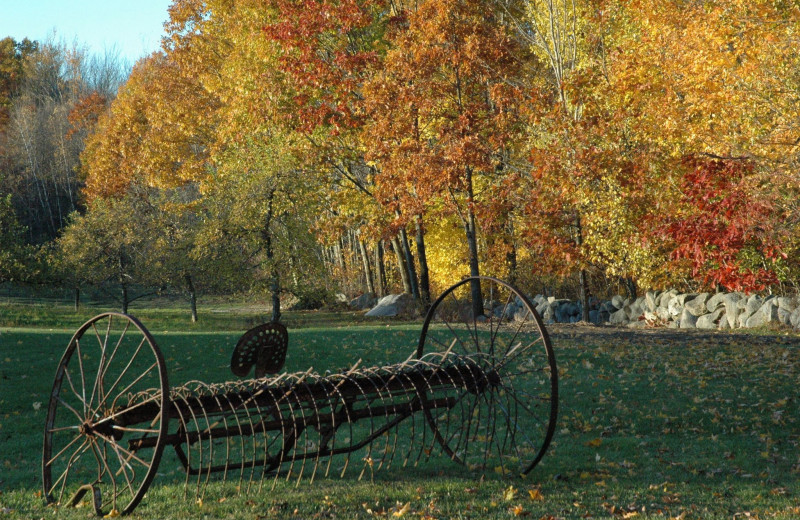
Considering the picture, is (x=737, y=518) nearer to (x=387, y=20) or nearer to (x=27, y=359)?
(x=27, y=359)

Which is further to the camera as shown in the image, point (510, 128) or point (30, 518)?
point (510, 128)

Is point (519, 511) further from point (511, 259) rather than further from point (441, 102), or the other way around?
point (511, 259)

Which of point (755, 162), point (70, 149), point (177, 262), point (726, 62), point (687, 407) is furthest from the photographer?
point (70, 149)

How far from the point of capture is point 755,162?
13.4 metres

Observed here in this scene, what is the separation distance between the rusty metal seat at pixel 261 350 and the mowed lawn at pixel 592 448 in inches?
39.1

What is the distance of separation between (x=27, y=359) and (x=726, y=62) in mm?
13421

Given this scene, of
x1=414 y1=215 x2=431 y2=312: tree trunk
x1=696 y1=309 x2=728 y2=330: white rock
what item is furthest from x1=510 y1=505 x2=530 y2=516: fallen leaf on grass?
x1=414 y1=215 x2=431 y2=312: tree trunk

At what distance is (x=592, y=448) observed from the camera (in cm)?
750

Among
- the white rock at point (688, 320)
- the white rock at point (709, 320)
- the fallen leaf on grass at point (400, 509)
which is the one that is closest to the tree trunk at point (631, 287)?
the white rock at point (688, 320)

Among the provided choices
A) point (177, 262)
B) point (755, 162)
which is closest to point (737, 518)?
point (755, 162)

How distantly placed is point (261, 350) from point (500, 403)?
7.12ft

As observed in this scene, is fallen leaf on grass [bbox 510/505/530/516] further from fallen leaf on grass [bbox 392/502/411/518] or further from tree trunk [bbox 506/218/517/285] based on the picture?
tree trunk [bbox 506/218/517/285]

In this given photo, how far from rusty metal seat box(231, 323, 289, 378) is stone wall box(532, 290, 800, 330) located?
12820 millimetres

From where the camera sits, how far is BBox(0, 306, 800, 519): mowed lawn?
5512 mm
